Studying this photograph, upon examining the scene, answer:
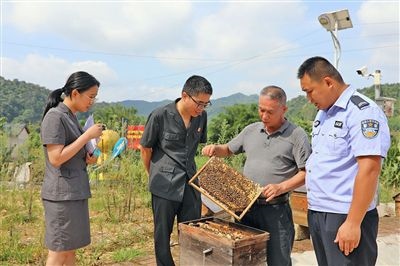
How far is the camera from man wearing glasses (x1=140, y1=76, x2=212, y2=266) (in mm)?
3352

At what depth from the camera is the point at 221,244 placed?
2.67m

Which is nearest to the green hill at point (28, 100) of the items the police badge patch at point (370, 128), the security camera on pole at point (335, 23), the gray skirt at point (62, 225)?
the security camera on pole at point (335, 23)

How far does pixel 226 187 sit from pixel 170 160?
562mm

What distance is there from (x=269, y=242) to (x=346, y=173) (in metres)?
0.98

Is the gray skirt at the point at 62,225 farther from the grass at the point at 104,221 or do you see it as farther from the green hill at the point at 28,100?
the green hill at the point at 28,100

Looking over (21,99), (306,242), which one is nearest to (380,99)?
(306,242)

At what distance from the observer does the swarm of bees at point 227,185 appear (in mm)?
2982

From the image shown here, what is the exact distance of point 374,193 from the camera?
7.40 ft

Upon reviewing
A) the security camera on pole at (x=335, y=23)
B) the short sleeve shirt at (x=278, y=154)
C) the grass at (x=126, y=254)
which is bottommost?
the grass at (x=126, y=254)

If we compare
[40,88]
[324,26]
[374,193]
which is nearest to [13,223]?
[374,193]

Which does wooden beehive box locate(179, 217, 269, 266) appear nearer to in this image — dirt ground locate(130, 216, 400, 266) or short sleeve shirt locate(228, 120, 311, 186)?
short sleeve shirt locate(228, 120, 311, 186)

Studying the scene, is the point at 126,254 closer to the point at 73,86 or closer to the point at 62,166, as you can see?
the point at 62,166

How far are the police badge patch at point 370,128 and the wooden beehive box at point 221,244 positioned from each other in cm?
102

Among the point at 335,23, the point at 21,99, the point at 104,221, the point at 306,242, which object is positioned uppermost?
the point at 21,99
